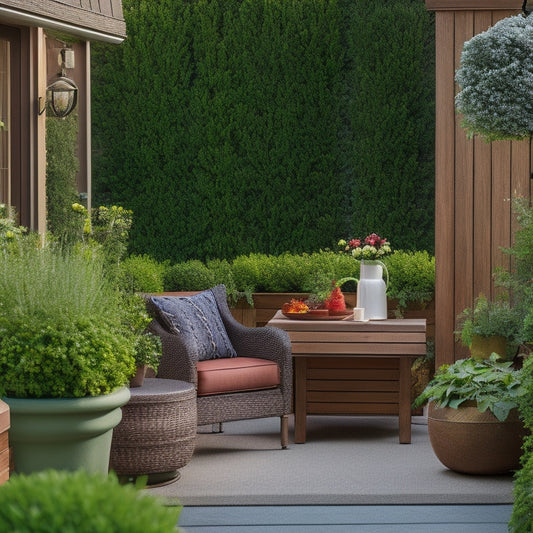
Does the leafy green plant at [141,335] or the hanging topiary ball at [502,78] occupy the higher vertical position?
the hanging topiary ball at [502,78]

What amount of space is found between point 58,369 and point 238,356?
198 centimetres

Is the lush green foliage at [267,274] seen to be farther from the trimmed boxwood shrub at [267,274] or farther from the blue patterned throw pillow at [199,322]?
the blue patterned throw pillow at [199,322]

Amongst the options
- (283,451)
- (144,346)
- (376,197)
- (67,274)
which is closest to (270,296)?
(376,197)

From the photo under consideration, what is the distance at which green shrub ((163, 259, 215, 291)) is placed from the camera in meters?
8.18

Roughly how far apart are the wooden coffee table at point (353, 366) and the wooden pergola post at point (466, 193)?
349 mm

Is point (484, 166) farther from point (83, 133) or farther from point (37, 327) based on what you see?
point (83, 133)

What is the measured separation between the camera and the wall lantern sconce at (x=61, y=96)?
8.30 m

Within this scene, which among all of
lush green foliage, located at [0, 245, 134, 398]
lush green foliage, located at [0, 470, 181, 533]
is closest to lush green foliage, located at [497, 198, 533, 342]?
lush green foliage, located at [0, 245, 134, 398]

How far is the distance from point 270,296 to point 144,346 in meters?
3.20

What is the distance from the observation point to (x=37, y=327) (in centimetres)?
425

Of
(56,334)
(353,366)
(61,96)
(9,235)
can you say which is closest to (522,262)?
(353,366)

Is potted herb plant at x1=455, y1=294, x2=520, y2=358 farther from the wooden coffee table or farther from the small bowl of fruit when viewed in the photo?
the small bowl of fruit

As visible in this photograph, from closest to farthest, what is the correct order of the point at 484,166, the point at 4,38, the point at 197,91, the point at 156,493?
the point at 156,493
the point at 484,166
the point at 4,38
the point at 197,91

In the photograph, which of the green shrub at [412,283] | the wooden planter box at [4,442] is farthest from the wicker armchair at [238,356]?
the green shrub at [412,283]
